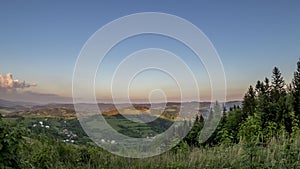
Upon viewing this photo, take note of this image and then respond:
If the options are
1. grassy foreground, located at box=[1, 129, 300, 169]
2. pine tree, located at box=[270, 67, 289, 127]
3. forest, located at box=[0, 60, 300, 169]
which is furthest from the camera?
pine tree, located at box=[270, 67, 289, 127]

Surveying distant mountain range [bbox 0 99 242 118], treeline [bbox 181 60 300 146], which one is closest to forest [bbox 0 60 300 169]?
treeline [bbox 181 60 300 146]

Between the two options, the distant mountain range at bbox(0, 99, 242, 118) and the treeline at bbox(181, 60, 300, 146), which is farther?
the treeline at bbox(181, 60, 300, 146)

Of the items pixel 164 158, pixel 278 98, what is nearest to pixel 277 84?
pixel 278 98

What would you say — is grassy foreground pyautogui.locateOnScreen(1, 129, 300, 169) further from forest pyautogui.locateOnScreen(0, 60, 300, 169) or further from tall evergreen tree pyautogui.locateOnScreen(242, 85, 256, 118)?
tall evergreen tree pyautogui.locateOnScreen(242, 85, 256, 118)

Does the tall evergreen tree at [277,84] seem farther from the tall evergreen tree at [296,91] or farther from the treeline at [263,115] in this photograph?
the tall evergreen tree at [296,91]

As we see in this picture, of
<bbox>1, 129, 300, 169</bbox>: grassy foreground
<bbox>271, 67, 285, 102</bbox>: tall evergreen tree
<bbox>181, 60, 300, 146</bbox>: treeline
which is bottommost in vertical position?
<bbox>1, 129, 300, 169</bbox>: grassy foreground

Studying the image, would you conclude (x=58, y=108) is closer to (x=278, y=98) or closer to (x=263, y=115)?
(x=263, y=115)

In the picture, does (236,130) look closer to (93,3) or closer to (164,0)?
(164,0)

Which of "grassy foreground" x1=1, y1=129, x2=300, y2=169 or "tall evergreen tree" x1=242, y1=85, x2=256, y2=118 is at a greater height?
"tall evergreen tree" x1=242, y1=85, x2=256, y2=118

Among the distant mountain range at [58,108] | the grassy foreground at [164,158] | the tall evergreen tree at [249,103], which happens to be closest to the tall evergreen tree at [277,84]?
the tall evergreen tree at [249,103]
